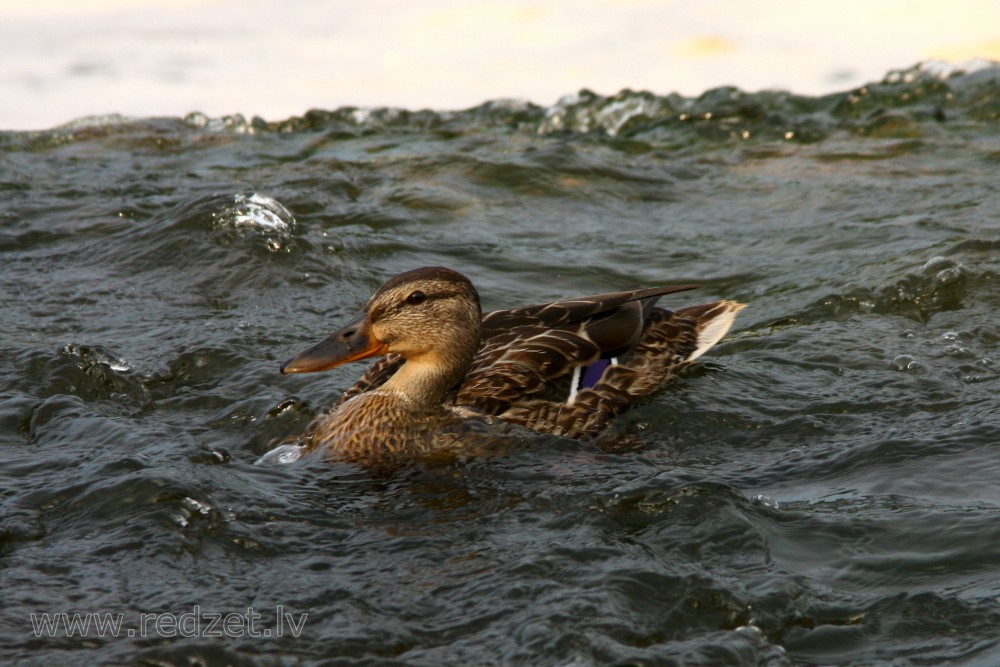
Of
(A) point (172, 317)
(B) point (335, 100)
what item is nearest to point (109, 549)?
(A) point (172, 317)

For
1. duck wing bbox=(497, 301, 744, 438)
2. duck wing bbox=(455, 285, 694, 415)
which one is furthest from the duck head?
duck wing bbox=(497, 301, 744, 438)

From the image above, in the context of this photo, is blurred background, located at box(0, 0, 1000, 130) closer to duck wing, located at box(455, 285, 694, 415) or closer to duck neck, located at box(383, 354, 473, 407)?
duck wing, located at box(455, 285, 694, 415)

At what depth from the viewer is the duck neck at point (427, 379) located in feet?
19.3

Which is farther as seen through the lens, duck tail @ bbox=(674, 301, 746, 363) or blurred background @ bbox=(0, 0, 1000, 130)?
blurred background @ bbox=(0, 0, 1000, 130)

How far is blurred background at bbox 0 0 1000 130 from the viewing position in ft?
39.8

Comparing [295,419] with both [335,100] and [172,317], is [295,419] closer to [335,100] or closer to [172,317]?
[172,317]

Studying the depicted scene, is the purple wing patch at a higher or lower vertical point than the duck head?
lower

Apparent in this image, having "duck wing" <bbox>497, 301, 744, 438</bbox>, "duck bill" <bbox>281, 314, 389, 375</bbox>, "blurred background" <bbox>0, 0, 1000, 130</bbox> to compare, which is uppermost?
"blurred background" <bbox>0, 0, 1000, 130</bbox>

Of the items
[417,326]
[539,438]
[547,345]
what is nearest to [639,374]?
[547,345]

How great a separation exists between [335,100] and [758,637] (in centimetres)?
901

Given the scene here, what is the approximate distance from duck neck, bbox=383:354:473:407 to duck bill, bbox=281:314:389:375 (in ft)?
0.58

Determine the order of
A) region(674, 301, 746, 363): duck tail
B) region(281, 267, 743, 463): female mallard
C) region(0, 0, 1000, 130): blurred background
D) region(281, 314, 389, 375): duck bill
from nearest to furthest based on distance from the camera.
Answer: region(281, 314, 389, 375): duck bill, region(281, 267, 743, 463): female mallard, region(674, 301, 746, 363): duck tail, region(0, 0, 1000, 130): blurred background

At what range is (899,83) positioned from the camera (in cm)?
1195

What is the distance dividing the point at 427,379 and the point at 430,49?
777 cm
